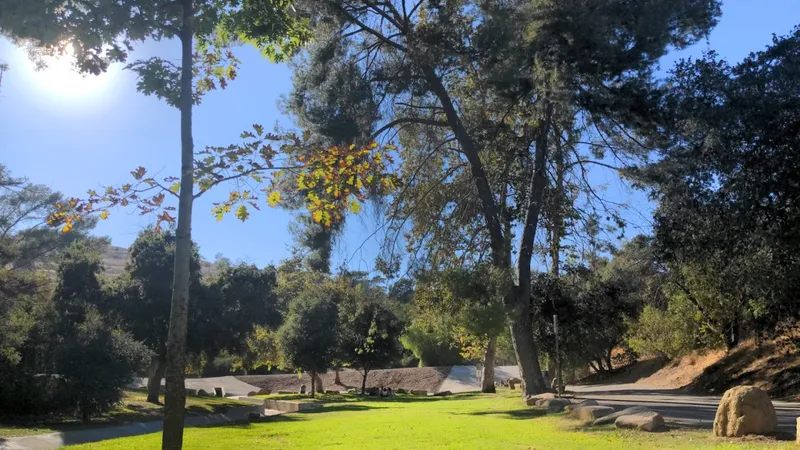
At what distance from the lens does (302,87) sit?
1620cm

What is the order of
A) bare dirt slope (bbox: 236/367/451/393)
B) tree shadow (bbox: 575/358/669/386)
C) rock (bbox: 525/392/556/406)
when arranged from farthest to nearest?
bare dirt slope (bbox: 236/367/451/393)
tree shadow (bbox: 575/358/669/386)
rock (bbox: 525/392/556/406)

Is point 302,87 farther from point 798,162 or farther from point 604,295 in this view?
point 604,295

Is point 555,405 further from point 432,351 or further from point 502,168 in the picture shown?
point 432,351

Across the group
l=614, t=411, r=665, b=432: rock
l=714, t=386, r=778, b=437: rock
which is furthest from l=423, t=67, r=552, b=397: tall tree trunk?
l=714, t=386, r=778, b=437: rock

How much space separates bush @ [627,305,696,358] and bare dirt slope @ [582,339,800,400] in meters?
1.70

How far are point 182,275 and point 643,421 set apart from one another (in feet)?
26.2

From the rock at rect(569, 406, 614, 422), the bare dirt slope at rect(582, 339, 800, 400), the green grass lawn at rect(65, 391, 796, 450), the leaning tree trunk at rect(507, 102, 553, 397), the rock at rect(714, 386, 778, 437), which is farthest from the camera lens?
the bare dirt slope at rect(582, 339, 800, 400)

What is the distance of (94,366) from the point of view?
1902 centimetres

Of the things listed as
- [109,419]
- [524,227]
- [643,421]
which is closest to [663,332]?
[524,227]

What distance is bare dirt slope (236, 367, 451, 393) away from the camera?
1785 inches

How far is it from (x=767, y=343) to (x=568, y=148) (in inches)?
632

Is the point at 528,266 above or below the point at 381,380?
above

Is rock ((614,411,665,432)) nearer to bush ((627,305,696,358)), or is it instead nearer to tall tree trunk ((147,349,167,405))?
bush ((627,305,696,358))

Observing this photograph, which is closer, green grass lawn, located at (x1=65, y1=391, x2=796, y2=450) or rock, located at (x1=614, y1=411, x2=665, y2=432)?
green grass lawn, located at (x1=65, y1=391, x2=796, y2=450)
